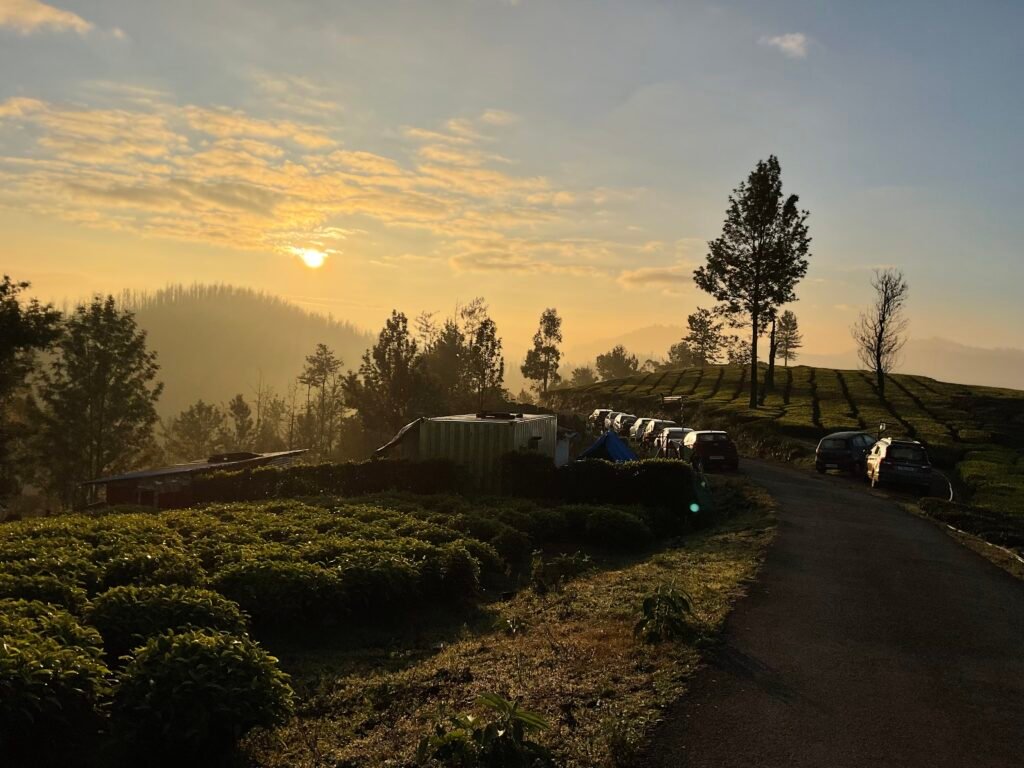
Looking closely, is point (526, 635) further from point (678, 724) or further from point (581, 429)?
point (581, 429)

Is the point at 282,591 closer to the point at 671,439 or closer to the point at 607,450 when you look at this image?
the point at 607,450

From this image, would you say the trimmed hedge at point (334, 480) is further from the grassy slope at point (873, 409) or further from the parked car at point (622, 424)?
the parked car at point (622, 424)

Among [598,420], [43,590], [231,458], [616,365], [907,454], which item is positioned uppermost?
[616,365]

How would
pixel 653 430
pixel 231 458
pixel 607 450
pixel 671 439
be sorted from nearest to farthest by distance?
pixel 607 450 < pixel 671 439 < pixel 231 458 < pixel 653 430

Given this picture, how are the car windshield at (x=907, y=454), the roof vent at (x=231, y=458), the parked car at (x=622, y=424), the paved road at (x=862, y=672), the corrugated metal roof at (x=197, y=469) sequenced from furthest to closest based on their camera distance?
1. the parked car at (x=622, y=424)
2. the roof vent at (x=231, y=458)
3. the corrugated metal roof at (x=197, y=469)
4. the car windshield at (x=907, y=454)
5. the paved road at (x=862, y=672)

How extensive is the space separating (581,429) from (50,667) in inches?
2063

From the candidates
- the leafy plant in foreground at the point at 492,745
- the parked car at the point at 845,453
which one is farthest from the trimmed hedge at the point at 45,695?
the parked car at the point at 845,453

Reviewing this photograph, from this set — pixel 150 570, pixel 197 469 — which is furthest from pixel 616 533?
pixel 197 469

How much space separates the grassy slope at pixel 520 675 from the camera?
6.67 meters

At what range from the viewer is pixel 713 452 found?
32062 mm

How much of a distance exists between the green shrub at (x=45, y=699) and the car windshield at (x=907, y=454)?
27.1 m

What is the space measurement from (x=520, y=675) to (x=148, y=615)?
4352mm

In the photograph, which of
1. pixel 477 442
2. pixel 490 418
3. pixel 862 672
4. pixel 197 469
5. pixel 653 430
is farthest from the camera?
pixel 653 430

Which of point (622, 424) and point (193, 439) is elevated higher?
point (622, 424)
